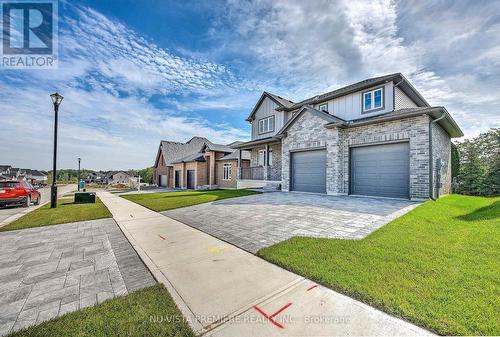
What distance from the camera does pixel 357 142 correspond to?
11.4m

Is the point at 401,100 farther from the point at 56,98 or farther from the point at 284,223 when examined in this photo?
the point at 56,98

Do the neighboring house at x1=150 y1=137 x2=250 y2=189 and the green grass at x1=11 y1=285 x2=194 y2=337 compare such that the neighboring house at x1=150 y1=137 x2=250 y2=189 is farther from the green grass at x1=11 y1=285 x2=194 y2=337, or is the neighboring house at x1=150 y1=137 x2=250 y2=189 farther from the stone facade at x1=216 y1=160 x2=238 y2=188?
the green grass at x1=11 y1=285 x2=194 y2=337

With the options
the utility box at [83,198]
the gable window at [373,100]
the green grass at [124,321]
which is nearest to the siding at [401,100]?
the gable window at [373,100]

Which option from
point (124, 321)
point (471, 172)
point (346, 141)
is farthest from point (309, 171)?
point (471, 172)


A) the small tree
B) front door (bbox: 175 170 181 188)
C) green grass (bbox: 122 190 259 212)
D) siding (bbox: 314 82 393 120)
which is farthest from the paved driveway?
the small tree

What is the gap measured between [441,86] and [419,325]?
15712 millimetres

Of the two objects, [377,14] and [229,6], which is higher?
[229,6]

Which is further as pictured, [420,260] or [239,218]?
[239,218]

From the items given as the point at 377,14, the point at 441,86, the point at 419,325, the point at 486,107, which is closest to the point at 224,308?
the point at 419,325

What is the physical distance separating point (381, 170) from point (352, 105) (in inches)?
193

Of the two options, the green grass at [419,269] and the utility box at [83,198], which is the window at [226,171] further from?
the green grass at [419,269]

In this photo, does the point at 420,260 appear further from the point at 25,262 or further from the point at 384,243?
the point at 25,262

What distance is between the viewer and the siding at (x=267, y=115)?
718 inches

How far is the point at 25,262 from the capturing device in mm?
3812
